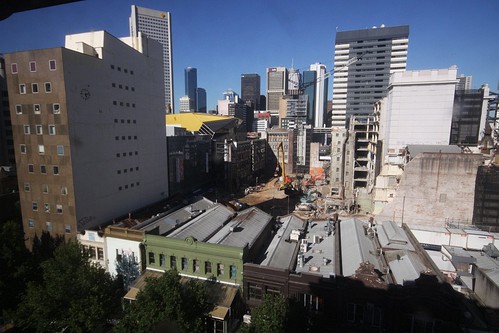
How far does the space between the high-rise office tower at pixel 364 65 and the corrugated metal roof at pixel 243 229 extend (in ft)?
426

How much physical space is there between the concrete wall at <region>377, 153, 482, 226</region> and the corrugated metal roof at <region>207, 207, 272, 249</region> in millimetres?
21825

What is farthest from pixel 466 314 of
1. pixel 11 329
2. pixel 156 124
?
pixel 156 124

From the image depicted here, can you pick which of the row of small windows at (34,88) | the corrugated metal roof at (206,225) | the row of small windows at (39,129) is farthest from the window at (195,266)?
the row of small windows at (34,88)

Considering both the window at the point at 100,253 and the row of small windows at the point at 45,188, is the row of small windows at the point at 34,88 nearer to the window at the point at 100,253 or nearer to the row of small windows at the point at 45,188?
the row of small windows at the point at 45,188

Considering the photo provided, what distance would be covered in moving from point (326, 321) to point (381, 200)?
111 feet

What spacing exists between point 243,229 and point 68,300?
17.8 m

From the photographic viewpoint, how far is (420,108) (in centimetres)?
5188

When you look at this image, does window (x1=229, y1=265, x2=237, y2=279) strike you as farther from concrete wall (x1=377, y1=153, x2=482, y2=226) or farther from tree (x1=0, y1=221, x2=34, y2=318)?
concrete wall (x1=377, y1=153, x2=482, y2=226)

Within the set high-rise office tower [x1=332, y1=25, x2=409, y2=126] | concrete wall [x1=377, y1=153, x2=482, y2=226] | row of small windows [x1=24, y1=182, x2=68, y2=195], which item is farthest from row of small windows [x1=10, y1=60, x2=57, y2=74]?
high-rise office tower [x1=332, y1=25, x2=409, y2=126]

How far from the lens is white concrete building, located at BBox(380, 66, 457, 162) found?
164 feet

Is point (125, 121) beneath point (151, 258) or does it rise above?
above

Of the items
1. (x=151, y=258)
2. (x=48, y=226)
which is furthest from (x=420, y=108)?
(x=48, y=226)

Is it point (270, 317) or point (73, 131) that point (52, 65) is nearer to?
point (73, 131)

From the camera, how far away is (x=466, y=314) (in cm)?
2508
